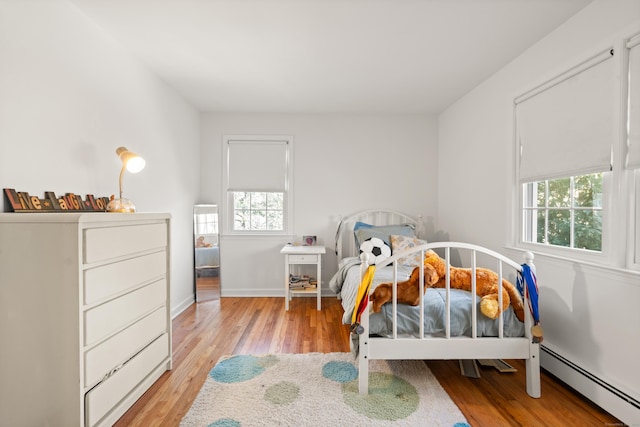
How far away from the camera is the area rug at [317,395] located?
5.44ft

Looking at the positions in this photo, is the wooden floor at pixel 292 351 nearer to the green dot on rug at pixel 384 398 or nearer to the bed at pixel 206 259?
the green dot on rug at pixel 384 398

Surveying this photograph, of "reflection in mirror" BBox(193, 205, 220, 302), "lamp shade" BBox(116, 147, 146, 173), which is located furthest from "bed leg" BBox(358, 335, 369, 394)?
"reflection in mirror" BBox(193, 205, 220, 302)

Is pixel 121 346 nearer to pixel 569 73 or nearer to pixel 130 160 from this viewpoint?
pixel 130 160

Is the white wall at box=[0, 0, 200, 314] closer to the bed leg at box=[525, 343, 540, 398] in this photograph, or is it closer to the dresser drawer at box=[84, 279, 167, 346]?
the dresser drawer at box=[84, 279, 167, 346]

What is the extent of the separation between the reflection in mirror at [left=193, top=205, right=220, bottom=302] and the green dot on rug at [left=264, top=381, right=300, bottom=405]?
7.11ft

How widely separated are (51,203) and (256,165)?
2504 millimetres

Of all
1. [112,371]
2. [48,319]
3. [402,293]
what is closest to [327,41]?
[402,293]

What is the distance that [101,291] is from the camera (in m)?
1.53

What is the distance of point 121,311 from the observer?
66.1 inches

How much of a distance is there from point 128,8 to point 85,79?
55 cm

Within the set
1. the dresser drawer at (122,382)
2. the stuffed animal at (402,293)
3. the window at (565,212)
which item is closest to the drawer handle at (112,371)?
the dresser drawer at (122,382)

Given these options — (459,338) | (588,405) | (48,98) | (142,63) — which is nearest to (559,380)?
(588,405)

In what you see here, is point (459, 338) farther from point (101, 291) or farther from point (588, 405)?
point (101, 291)

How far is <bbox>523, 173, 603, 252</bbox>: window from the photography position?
1.98m
